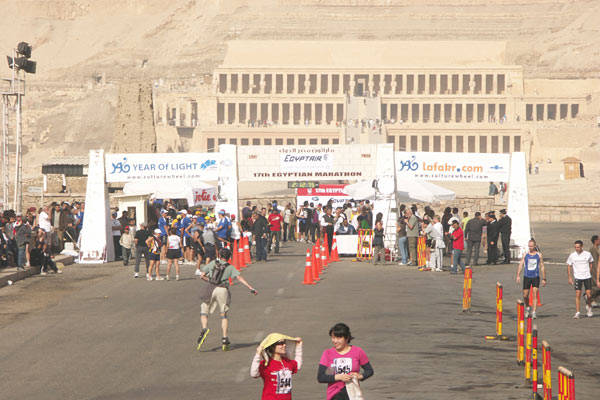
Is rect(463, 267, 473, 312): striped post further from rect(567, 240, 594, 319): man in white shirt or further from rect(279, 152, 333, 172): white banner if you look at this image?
rect(279, 152, 333, 172): white banner

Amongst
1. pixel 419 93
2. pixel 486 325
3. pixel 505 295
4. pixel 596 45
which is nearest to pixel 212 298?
pixel 486 325

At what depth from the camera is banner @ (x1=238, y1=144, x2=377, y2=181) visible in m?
36.7

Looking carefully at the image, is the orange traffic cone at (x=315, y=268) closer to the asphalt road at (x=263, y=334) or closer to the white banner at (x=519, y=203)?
the asphalt road at (x=263, y=334)

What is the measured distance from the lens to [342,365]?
10242 millimetres

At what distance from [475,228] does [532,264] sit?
32.9 ft

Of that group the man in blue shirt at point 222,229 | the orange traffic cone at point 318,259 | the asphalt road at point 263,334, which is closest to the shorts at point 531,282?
the asphalt road at point 263,334

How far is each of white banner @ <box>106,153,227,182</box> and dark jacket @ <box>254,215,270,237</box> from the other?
11.2 feet

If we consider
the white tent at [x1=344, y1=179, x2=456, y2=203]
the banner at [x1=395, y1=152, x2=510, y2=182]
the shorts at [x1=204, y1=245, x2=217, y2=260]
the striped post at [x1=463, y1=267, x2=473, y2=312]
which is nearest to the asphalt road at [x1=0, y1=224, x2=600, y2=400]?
the striped post at [x1=463, y1=267, x2=473, y2=312]

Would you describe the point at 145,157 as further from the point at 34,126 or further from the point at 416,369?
the point at 34,126

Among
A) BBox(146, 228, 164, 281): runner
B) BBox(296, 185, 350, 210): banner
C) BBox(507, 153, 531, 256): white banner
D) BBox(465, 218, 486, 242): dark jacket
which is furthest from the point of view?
BBox(296, 185, 350, 210): banner

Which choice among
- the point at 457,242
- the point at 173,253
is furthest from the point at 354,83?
the point at 173,253

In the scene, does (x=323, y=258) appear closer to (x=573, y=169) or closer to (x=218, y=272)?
(x=218, y=272)

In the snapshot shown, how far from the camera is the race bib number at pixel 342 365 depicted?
1024 cm

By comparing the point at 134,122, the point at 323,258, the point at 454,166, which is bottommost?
the point at 323,258
